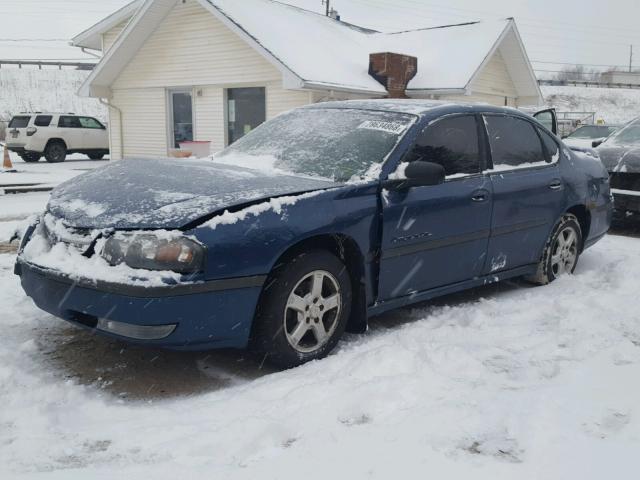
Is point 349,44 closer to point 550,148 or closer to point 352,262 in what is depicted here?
point 550,148

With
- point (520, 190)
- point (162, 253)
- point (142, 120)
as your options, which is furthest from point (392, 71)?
point (162, 253)

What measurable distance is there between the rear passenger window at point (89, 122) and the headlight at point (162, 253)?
839 inches

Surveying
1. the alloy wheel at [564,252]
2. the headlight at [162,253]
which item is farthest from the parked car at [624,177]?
the headlight at [162,253]

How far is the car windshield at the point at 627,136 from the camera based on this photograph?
894 cm

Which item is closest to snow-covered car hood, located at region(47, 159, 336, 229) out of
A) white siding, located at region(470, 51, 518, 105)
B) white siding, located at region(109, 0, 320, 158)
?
white siding, located at region(109, 0, 320, 158)

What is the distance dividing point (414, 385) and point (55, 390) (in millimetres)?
1823

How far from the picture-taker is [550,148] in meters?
5.56

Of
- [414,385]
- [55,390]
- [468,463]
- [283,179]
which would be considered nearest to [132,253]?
[55,390]

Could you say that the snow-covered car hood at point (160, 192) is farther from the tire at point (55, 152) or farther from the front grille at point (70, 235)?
the tire at point (55, 152)

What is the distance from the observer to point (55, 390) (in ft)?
10.7

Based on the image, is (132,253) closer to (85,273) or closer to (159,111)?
(85,273)

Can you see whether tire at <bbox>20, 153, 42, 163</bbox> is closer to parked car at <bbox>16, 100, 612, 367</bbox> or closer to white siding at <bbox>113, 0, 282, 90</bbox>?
white siding at <bbox>113, 0, 282, 90</bbox>

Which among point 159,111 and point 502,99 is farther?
point 502,99

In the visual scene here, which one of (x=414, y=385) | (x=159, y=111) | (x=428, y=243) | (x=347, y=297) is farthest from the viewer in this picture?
(x=159, y=111)
